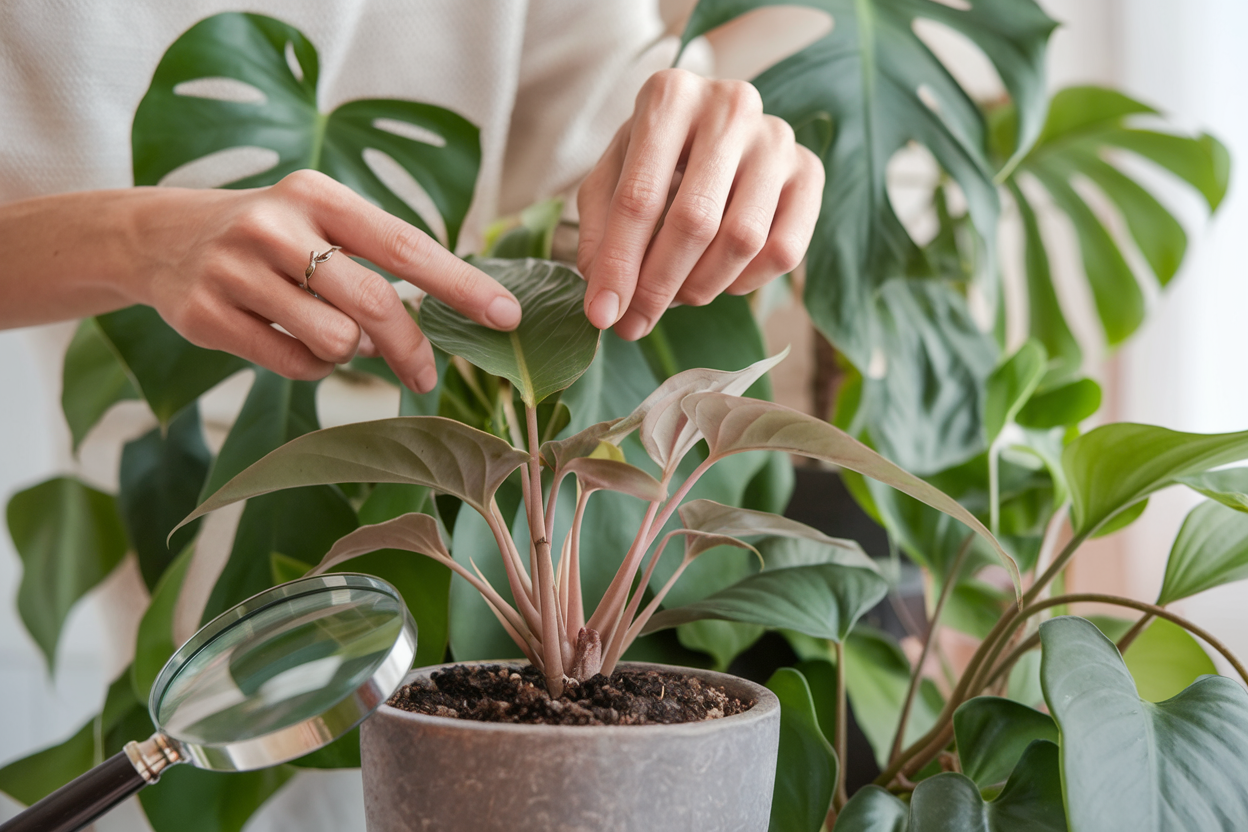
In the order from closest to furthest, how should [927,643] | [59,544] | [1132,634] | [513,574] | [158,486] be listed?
[513,574] → [1132,634] → [927,643] → [158,486] → [59,544]

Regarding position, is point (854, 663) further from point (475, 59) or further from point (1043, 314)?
point (475, 59)

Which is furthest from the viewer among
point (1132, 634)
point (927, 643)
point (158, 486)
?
point (158, 486)

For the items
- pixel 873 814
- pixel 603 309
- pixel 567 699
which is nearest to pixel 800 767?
pixel 873 814

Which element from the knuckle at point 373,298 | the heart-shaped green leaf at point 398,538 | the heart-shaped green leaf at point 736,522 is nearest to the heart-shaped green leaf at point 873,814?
the heart-shaped green leaf at point 736,522

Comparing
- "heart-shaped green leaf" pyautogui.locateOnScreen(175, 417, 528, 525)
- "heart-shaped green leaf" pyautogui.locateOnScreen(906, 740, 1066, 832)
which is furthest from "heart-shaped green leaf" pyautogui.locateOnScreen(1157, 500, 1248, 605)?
"heart-shaped green leaf" pyautogui.locateOnScreen(175, 417, 528, 525)

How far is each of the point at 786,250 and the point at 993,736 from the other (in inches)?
11.1

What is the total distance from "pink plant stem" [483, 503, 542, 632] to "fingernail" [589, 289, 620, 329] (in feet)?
0.34

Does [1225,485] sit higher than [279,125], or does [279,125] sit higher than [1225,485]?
[279,125]

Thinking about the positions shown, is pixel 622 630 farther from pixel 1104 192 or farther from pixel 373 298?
pixel 1104 192

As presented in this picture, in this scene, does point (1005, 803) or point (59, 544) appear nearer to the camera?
point (1005, 803)

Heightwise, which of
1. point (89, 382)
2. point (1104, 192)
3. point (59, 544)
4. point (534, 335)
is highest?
point (1104, 192)

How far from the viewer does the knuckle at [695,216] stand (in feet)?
1.40

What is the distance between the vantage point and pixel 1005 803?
40cm

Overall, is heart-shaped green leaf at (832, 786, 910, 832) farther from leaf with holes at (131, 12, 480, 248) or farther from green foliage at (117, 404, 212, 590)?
A: green foliage at (117, 404, 212, 590)
